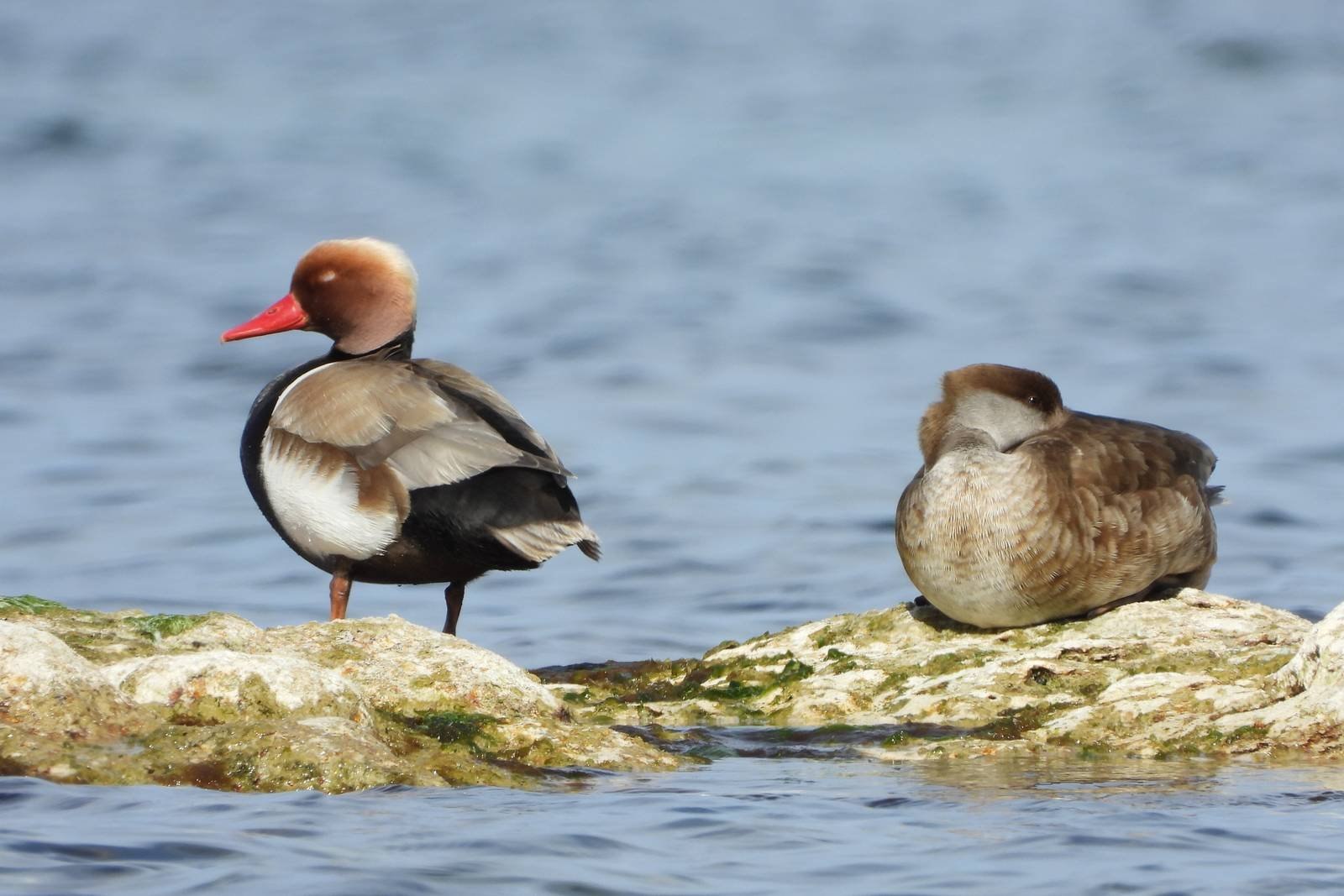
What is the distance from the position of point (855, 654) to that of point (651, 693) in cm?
73

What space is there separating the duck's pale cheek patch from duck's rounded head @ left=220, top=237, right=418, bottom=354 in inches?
39.1

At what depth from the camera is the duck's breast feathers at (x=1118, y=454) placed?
701 cm

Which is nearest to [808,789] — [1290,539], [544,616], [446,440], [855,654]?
[855,654]

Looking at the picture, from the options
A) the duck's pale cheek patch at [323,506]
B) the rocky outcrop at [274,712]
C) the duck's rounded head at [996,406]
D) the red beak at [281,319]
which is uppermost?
the red beak at [281,319]

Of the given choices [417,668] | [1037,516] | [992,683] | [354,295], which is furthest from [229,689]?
[354,295]

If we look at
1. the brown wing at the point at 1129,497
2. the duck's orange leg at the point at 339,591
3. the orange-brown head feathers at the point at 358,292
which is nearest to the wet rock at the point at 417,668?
the duck's orange leg at the point at 339,591

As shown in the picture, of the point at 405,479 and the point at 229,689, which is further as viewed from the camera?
the point at 405,479

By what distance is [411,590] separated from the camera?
10484 mm

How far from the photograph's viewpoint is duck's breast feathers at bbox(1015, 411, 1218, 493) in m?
7.01

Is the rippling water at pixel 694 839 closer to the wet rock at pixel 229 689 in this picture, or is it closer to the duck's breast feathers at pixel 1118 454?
the wet rock at pixel 229 689

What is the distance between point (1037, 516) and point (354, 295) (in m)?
3.05

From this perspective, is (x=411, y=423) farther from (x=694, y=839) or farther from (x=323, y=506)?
(x=694, y=839)

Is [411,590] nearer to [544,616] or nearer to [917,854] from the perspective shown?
[544,616]

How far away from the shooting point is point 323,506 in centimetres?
716
